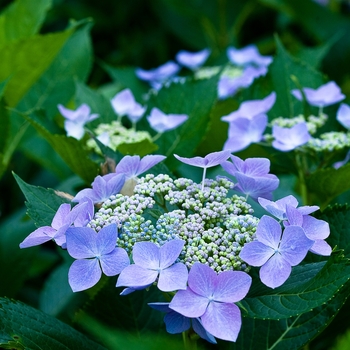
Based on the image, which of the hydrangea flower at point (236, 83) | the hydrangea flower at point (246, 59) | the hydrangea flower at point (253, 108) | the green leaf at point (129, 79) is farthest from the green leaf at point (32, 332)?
the hydrangea flower at point (246, 59)

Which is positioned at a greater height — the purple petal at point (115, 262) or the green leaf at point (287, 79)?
the purple petal at point (115, 262)

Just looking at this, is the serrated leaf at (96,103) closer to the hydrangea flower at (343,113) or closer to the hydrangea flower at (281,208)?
the hydrangea flower at (343,113)

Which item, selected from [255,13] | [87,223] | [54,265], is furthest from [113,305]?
[255,13]

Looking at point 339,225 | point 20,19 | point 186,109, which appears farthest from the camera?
point 20,19

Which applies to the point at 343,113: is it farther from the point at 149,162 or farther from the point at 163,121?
the point at 149,162

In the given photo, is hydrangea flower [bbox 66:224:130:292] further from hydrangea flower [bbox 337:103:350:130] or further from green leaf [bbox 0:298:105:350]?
hydrangea flower [bbox 337:103:350:130]

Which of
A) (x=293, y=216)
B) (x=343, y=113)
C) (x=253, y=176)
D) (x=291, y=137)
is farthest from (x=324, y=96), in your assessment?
(x=293, y=216)

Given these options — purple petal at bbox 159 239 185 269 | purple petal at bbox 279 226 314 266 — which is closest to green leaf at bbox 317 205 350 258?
purple petal at bbox 279 226 314 266
